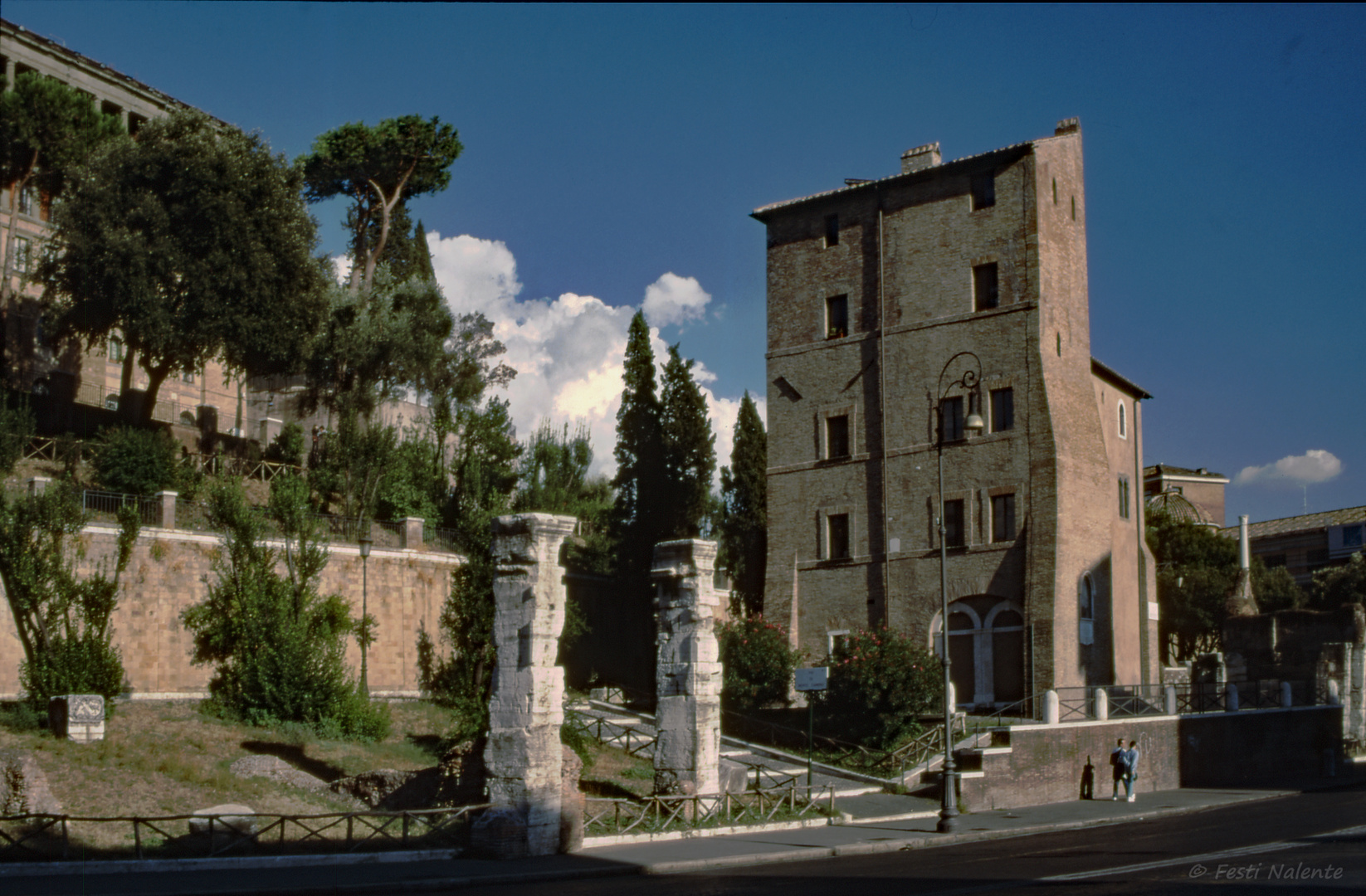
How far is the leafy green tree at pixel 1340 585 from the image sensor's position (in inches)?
2299

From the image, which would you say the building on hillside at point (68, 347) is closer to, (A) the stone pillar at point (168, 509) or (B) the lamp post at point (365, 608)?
(A) the stone pillar at point (168, 509)

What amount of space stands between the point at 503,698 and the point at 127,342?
81.1 ft

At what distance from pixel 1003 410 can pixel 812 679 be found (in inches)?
658

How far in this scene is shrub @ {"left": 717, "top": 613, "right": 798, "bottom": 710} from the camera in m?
33.6

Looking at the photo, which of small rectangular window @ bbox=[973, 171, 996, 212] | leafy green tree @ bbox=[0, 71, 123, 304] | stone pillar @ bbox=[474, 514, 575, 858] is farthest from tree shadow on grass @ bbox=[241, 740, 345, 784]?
small rectangular window @ bbox=[973, 171, 996, 212]

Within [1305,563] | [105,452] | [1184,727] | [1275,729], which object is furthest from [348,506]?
[1305,563]

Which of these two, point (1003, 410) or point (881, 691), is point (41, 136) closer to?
point (1003, 410)

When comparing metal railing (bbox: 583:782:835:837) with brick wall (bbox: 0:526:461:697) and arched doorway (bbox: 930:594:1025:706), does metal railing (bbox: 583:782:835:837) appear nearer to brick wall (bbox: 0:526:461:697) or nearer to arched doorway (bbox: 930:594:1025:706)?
arched doorway (bbox: 930:594:1025:706)

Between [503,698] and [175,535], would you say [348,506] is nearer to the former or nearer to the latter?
[175,535]

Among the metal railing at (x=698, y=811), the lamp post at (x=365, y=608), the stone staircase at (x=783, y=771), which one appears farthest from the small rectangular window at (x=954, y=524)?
the lamp post at (x=365, y=608)

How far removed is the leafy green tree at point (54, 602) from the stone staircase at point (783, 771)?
35.3 ft

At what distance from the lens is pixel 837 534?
38.5m

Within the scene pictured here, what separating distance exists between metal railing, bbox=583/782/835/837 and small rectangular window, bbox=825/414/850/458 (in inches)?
678

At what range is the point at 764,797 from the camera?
851 inches
